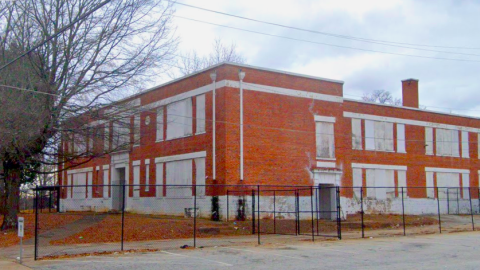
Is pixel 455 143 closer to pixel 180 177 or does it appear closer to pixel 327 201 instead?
pixel 327 201

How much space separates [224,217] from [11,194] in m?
11.3

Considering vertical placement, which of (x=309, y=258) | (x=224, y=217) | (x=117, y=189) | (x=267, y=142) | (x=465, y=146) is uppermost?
(x=465, y=146)

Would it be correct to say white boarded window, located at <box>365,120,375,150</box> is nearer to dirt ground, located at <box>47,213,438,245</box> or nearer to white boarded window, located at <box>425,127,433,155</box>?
white boarded window, located at <box>425,127,433,155</box>

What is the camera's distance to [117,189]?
40406 millimetres

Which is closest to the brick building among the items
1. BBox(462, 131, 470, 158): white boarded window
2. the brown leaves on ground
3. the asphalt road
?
BBox(462, 131, 470, 158): white boarded window

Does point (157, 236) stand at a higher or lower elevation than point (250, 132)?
lower

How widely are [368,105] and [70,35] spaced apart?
25123mm

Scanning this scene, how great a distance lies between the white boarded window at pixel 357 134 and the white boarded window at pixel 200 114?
1272 centimetres

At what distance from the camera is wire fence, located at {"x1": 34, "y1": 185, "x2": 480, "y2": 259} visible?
21578mm

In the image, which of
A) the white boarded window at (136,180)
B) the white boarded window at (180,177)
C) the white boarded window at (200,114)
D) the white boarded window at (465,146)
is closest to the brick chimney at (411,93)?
the white boarded window at (465,146)

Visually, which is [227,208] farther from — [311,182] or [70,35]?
[70,35]

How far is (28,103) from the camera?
2098cm

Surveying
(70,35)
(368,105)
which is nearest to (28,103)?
(70,35)

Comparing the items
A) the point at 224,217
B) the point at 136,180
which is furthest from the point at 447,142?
the point at 136,180
